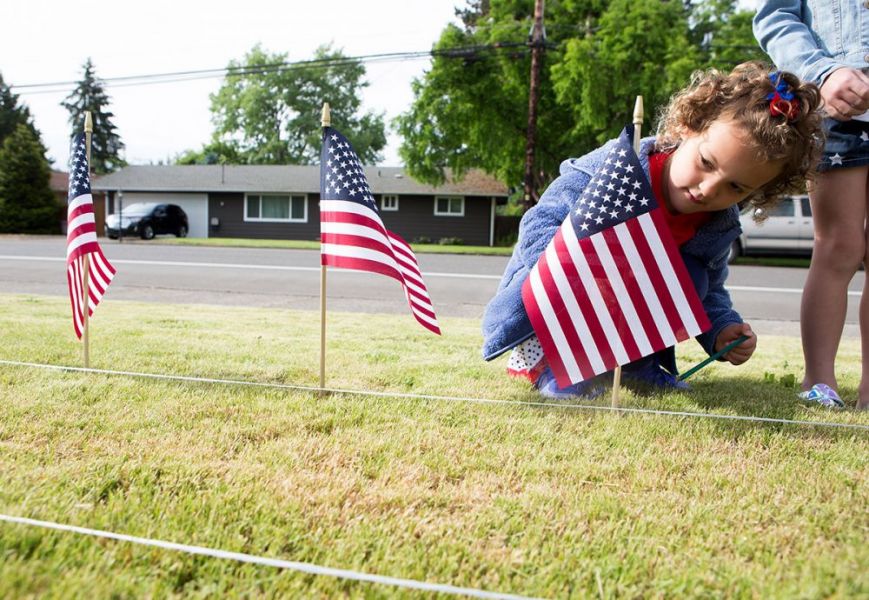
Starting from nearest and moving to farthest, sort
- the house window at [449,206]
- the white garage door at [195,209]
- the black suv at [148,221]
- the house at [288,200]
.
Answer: the black suv at [148,221]
the house at [288,200]
the house window at [449,206]
the white garage door at [195,209]

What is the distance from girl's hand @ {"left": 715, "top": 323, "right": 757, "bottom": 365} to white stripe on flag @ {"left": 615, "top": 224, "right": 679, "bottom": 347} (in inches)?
20.0

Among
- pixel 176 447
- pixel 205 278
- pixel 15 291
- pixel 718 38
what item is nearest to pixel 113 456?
pixel 176 447

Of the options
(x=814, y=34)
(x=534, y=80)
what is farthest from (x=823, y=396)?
(x=534, y=80)

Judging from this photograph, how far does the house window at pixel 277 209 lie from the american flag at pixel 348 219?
30314 millimetres

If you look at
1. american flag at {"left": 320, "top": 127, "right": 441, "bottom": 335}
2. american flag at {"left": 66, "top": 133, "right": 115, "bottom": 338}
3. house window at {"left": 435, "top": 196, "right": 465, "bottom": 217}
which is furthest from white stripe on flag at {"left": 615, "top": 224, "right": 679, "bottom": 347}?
house window at {"left": 435, "top": 196, "right": 465, "bottom": 217}

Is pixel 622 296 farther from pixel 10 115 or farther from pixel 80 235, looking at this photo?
pixel 10 115

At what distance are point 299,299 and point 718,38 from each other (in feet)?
65.9

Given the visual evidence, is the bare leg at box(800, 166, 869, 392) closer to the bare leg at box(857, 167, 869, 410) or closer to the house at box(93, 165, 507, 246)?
the bare leg at box(857, 167, 869, 410)

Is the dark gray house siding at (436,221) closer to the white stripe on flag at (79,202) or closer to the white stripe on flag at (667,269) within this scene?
the white stripe on flag at (79,202)

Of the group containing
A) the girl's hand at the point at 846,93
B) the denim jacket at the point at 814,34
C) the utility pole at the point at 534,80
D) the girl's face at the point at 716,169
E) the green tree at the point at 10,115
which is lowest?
the girl's face at the point at 716,169

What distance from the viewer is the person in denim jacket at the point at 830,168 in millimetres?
2744

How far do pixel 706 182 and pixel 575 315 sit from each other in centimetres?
70

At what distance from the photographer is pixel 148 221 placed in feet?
84.8

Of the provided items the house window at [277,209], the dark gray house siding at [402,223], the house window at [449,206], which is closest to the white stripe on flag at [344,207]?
the dark gray house siding at [402,223]
